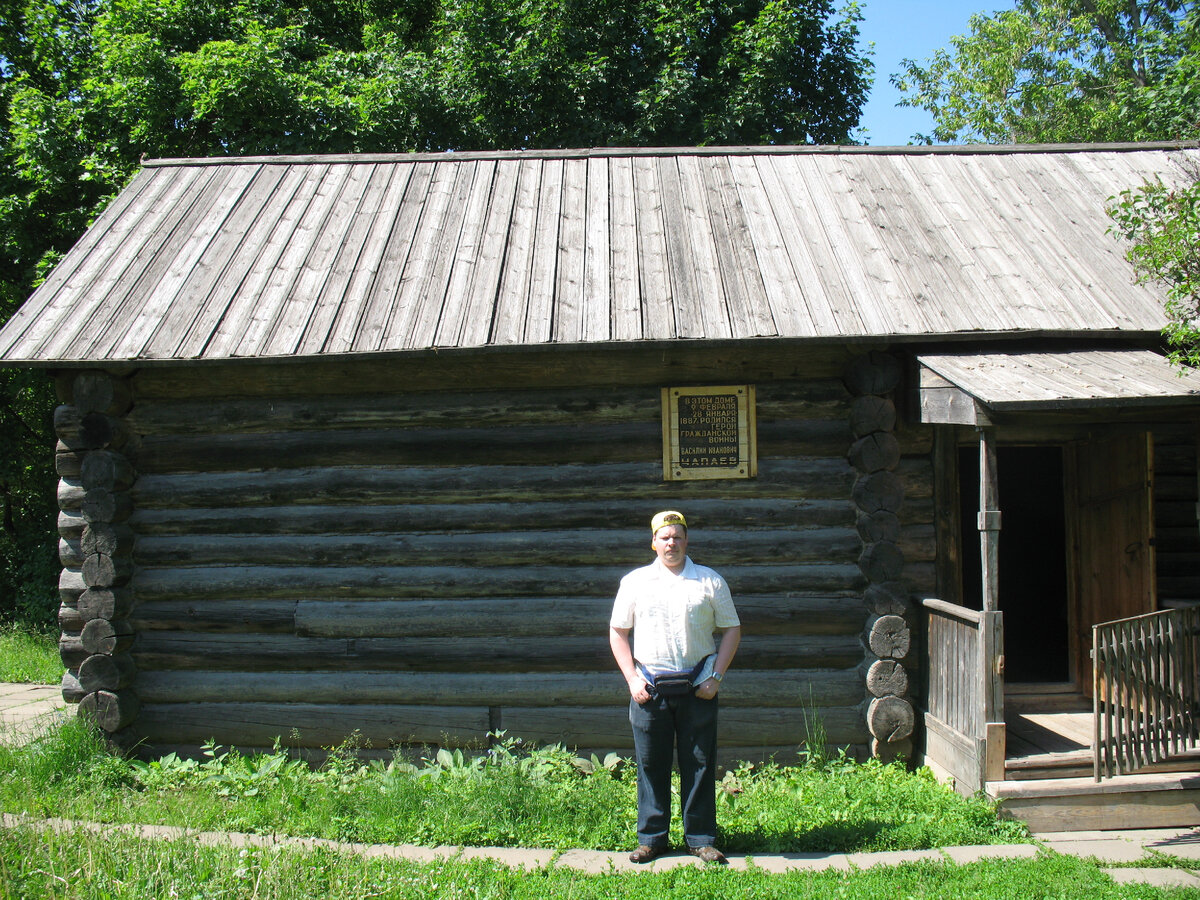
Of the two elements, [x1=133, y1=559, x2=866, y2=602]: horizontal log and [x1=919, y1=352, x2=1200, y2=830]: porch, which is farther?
[x1=133, y1=559, x2=866, y2=602]: horizontal log

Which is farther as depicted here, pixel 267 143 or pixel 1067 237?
pixel 267 143

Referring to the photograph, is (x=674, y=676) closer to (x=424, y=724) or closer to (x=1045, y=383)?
(x=424, y=724)

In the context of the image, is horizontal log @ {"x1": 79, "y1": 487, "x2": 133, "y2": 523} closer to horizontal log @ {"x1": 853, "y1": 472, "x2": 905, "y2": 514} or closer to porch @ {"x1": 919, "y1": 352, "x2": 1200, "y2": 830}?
horizontal log @ {"x1": 853, "y1": 472, "x2": 905, "y2": 514}

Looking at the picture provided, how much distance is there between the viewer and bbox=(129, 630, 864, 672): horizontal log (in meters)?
6.32

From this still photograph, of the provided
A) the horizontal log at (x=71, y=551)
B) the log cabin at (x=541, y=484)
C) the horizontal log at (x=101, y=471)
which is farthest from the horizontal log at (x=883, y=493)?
the horizontal log at (x=71, y=551)

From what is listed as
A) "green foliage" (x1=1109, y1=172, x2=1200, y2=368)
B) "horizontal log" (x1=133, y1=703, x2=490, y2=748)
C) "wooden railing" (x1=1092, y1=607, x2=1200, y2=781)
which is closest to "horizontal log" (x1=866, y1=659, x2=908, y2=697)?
"wooden railing" (x1=1092, y1=607, x2=1200, y2=781)

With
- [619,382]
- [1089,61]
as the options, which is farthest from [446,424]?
[1089,61]

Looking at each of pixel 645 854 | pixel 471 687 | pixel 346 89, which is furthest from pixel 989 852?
pixel 346 89

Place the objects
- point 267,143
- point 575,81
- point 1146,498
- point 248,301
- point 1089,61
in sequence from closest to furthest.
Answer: point 1146,498 < point 248,301 < point 267,143 < point 575,81 < point 1089,61

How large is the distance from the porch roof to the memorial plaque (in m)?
1.21

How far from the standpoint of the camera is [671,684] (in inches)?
187

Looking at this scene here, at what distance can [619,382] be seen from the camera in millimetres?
6426

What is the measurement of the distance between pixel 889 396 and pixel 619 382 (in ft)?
6.29

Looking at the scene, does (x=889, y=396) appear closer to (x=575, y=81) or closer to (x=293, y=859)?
(x=293, y=859)
